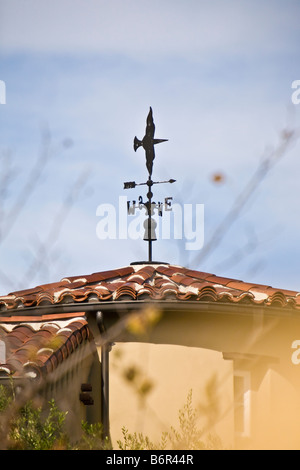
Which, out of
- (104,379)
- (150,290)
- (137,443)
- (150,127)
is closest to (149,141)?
(150,127)

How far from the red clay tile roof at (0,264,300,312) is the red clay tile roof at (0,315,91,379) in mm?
324

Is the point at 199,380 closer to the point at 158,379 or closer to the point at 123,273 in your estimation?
the point at 158,379

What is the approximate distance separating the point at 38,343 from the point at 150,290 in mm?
1684

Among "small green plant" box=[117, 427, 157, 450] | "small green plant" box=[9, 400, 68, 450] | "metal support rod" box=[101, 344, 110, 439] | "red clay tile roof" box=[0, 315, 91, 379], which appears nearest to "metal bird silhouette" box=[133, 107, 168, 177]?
"red clay tile roof" box=[0, 315, 91, 379]

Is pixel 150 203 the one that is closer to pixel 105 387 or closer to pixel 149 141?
pixel 149 141

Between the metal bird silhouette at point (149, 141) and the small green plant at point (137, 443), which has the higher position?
the metal bird silhouette at point (149, 141)

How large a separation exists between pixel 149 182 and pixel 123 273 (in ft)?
5.58

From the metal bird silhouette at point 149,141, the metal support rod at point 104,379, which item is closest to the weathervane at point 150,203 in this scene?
the metal bird silhouette at point 149,141

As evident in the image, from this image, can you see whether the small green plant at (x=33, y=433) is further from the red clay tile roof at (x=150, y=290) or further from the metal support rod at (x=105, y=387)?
the red clay tile roof at (x=150, y=290)

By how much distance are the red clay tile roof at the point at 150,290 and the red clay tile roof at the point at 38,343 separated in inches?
12.8

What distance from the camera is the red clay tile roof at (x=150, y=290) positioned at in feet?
31.6

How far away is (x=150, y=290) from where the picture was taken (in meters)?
9.70
